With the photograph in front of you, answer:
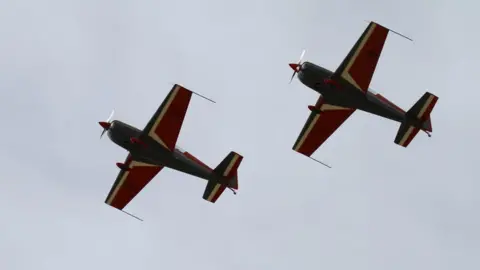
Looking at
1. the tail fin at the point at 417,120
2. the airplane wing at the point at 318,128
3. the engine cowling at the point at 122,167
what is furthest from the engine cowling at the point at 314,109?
the engine cowling at the point at 122,167

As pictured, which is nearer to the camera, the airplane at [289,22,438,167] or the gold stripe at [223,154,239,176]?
the airplane at [289,22,438,167]

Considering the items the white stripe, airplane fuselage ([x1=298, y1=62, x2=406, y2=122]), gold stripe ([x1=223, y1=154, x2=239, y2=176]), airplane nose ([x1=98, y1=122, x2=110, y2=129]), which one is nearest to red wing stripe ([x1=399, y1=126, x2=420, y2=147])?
airplane fuselage ([x1=298, y1=62, x2=406, y2=122])

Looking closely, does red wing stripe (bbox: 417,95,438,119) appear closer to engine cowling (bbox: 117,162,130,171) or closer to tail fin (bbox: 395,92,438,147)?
tail fin (bbox: 395,92,438,147)

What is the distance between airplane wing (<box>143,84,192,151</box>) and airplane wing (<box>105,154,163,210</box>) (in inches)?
156

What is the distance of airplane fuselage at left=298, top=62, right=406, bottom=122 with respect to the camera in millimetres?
88000

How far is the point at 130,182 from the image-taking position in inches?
3615

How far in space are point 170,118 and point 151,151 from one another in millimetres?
3174

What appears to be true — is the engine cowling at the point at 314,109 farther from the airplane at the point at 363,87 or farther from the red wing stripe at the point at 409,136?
the red wing stripe at the point at 409,136

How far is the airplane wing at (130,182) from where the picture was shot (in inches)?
3593

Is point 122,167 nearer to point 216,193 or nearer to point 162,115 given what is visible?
point 162,115

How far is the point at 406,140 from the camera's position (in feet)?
291

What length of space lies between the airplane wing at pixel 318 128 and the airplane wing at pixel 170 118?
35.6 feet

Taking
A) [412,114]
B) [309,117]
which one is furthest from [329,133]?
[412,114]

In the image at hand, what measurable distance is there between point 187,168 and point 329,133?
12.5 meters
